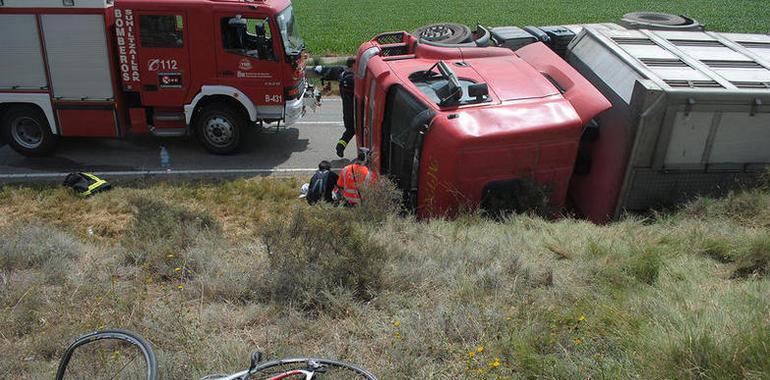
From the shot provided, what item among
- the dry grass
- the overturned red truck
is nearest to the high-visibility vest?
the overturned red truck

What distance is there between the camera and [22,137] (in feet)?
34.4

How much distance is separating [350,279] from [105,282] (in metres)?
1.95

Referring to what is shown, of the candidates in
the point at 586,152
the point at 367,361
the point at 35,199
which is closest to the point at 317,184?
the point at 586,152

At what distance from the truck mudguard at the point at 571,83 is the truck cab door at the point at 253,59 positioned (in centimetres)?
405

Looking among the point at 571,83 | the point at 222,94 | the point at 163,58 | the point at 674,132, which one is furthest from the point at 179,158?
the point at 674,132

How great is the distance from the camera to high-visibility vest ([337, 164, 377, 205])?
24.1 ft

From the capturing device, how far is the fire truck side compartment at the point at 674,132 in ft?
22.0

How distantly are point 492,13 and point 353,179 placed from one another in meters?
26.2

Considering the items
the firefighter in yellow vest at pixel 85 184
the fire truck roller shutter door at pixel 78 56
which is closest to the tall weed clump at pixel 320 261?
the firefighter in yellow vest at pixel 85 184

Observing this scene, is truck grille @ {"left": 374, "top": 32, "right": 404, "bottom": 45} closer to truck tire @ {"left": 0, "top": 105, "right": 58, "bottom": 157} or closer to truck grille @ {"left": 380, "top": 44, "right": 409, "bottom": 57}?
truck grille @ {"left": 380, "top": 44, "right": 409, "bottom": 57}

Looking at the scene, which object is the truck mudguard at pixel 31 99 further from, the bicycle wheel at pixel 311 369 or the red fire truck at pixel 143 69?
the bicycle wheel at pixel 311 369

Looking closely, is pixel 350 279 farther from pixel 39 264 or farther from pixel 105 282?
pixel 39 264

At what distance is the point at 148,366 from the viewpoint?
3.11 m

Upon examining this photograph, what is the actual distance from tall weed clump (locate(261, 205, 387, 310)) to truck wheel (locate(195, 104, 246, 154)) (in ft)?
18.4
